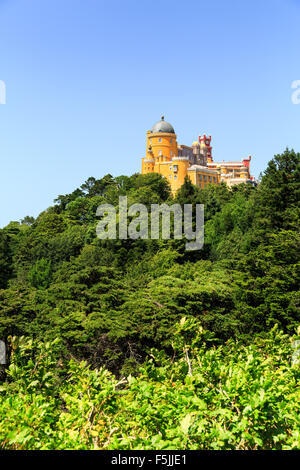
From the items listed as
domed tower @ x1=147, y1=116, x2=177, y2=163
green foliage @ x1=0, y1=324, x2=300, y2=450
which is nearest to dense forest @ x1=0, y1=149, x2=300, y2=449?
green foliage @ x1=0, y1=324, x2=300, y2=450

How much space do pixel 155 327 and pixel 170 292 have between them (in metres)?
3.48

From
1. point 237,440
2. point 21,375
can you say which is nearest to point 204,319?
point 21,375

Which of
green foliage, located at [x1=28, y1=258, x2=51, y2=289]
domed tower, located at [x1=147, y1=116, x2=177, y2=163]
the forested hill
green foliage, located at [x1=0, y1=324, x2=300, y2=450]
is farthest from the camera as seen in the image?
domed tower, located at [x1=147, y1=116, x2=177, y2=163]

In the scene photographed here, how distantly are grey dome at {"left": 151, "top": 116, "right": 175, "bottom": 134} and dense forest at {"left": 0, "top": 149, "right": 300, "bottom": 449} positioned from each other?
9.48m

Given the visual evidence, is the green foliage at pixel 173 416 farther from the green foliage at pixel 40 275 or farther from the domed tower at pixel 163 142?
the domed tower at pixel 163 142

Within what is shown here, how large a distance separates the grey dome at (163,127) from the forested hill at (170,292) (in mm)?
31112

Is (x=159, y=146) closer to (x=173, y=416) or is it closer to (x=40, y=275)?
(x=40, y=275)

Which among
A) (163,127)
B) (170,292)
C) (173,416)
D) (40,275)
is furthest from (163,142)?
(173,416)

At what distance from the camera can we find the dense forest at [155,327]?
21.5 ft

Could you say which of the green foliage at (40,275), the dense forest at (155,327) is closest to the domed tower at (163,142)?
the dense forest at (155,327)

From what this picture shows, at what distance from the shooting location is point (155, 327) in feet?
81.5

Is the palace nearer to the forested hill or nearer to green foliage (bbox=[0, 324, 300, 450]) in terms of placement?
the forested hill

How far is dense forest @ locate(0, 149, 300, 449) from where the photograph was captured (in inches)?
258

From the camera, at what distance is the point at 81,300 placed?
27953mm
